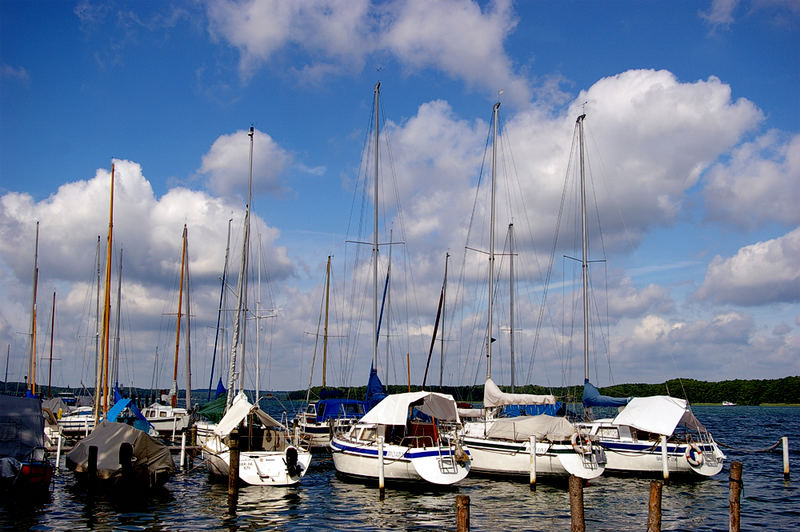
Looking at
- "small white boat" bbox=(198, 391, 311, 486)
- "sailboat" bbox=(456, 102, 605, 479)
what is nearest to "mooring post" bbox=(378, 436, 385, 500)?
"small white boat" bbox=(198, 391, 311, 486)

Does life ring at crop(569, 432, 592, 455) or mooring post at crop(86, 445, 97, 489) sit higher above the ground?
life ring at crop(569, 432, 592, 455)

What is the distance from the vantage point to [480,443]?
33.5 m

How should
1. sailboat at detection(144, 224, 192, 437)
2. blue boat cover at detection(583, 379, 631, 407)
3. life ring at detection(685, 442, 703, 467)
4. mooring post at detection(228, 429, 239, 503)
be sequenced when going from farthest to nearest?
sailboat at detection(144, 224, 192, 437) < blue boat cover at detection(583, 379, 631, 407) < life ring at detection(685, 442, 703, 467) < mooring post at detection(228, 429, 239, 503)

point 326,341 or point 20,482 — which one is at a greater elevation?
point 326,341

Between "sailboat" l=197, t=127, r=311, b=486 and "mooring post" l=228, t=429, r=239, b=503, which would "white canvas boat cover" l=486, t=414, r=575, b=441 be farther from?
"mooring post" l=228, t=429, r=239, b=503

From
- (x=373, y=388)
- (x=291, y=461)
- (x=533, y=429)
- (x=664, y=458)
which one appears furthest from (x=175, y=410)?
(x=664, y=458)

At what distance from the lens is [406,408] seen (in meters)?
30.8

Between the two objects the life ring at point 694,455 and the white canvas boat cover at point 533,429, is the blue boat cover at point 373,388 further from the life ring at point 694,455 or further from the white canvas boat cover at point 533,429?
the life ring at point 694,455

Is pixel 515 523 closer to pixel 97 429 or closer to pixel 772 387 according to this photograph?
pixel 97 429

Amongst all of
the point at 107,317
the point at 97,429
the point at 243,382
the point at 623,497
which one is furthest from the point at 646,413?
the point at 107,317

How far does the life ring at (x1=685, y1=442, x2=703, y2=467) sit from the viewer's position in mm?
31781

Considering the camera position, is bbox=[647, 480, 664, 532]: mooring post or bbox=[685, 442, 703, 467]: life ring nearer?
bbox=[647, 480, 664, 532]: mooring post

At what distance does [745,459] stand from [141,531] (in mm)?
40320

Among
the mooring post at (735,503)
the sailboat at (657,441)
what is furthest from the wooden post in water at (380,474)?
the mooring post at (735,503)
